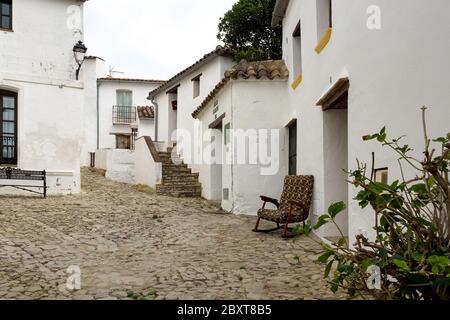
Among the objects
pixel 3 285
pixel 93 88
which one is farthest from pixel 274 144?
pixel 93 88

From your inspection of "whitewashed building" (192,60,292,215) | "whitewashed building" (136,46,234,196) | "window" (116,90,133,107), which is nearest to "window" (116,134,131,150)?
"window" (116,90,133,107)

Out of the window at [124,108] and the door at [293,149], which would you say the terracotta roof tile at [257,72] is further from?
the window at [124,108]

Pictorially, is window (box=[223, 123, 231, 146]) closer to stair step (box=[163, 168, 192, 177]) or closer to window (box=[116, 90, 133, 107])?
stair step (box=[163, 168, 192, 177])

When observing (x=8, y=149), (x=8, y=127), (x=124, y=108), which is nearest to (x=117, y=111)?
(x=124, y=108)

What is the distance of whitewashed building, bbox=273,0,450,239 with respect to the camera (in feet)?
9.77

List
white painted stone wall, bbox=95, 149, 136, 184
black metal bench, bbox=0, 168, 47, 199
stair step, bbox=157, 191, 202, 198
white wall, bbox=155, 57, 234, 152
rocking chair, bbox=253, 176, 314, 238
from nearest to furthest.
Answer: rocking chair, bbox=253, 176, 314, 238 < black metal bench, bbox=0, 168, 47, 199 < stair step, bbox=157, 191, 202, 198 < white wall, bbox=155, 57, 234, 152 < white painted stone wall, bbox=95, 149, 136, 184

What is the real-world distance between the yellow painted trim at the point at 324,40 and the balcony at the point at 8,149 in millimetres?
8165

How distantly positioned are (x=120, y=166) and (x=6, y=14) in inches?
291

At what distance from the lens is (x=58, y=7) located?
1092 centimetres

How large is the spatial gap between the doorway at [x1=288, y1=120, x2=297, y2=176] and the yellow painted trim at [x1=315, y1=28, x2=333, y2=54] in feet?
7.22

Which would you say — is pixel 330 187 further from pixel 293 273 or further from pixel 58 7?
pixel 58 7

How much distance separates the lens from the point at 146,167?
1434 centimetres

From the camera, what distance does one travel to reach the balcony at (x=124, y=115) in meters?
23.2
